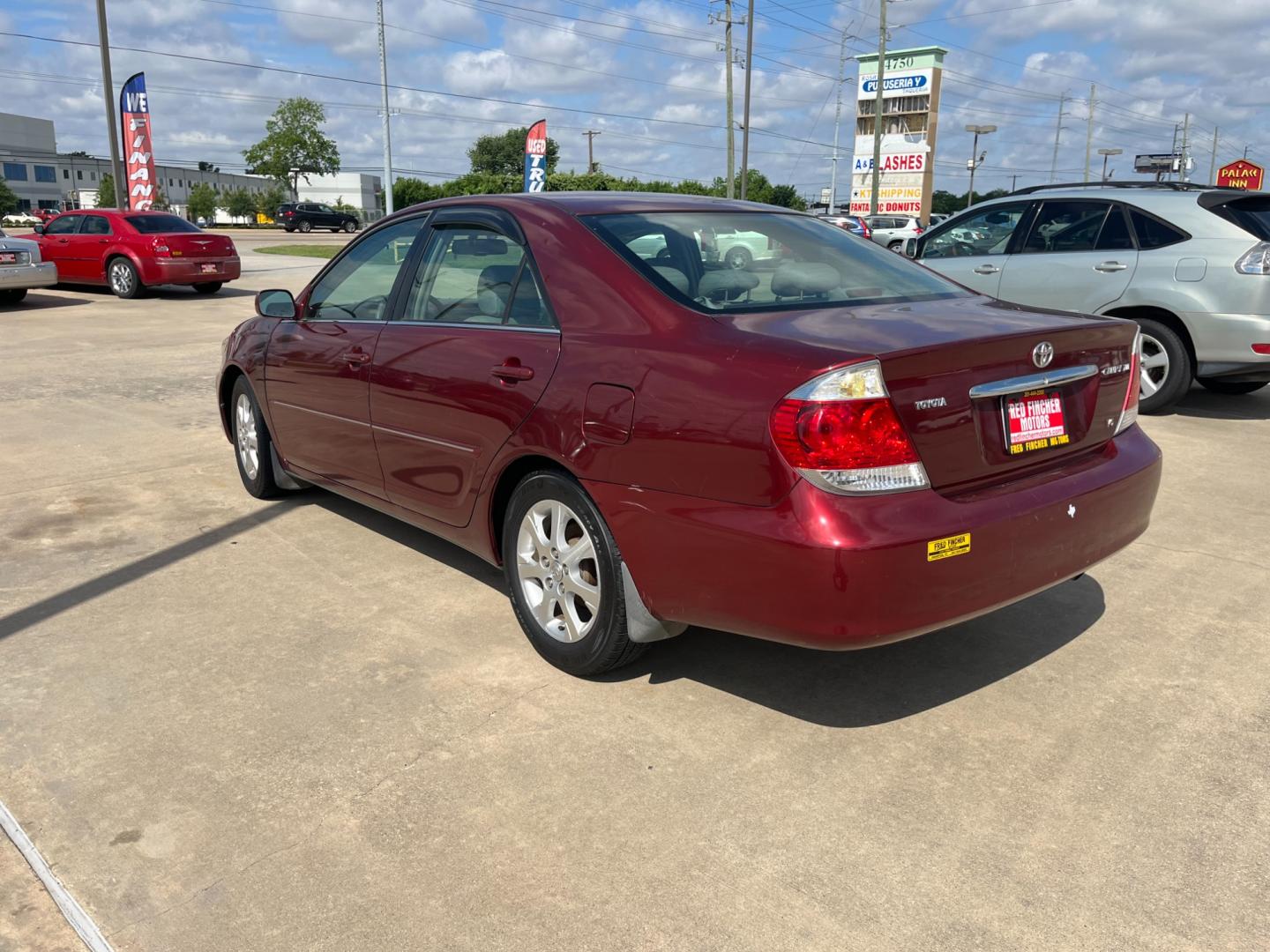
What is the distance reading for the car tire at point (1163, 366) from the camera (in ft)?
25.3

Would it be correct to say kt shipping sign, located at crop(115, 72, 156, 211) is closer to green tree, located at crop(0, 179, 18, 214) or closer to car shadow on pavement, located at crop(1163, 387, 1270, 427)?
car shadow on pavement, located at crop(1163, 387, 1270, 427)

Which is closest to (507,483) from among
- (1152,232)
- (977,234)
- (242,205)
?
(1152,232)

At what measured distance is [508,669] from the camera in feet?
11.7

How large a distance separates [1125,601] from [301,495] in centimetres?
419

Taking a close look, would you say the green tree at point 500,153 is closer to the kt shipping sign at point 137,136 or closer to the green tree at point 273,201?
the green tree at point 273,201

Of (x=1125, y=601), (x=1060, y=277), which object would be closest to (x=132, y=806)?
(x=1125, y=601)

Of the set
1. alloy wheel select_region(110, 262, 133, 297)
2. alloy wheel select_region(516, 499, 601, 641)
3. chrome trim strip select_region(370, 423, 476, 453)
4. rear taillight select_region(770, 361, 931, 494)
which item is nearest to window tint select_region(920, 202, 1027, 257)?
chrome trim strip select_region(370, 423, 476, 453)

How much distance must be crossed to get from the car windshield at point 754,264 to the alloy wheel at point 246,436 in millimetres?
2771

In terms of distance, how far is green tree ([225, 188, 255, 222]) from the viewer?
A: 90.2 metres

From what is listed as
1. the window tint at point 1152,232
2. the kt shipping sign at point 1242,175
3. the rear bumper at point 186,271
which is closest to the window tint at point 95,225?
the rear bumper at point 186,271

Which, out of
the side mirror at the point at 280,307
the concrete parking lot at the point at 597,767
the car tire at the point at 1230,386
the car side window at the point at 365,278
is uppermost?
the car side window at the point at 365,278

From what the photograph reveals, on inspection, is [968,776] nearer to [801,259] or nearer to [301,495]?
[801,259]

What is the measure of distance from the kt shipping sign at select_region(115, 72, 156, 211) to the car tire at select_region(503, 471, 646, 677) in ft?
85.3

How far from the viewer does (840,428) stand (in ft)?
8.66
